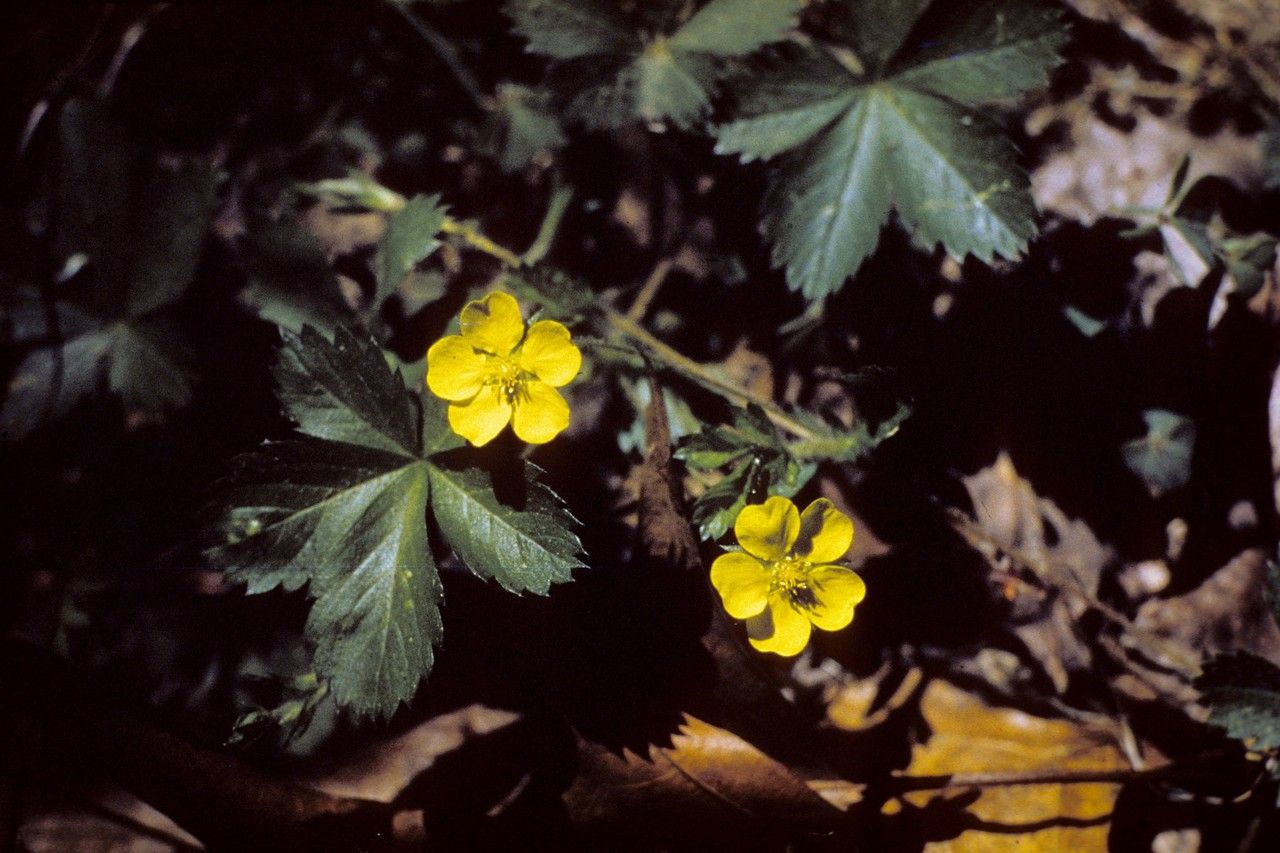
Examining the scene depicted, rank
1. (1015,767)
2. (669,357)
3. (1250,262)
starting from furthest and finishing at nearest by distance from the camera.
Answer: (669,357), (1250,262), (1015,767)

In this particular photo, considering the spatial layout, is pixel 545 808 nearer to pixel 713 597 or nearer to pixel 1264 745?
pixel 713 597

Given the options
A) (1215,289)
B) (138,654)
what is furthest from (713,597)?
(138,654)

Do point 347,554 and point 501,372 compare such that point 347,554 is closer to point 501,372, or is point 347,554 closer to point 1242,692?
point 501,372

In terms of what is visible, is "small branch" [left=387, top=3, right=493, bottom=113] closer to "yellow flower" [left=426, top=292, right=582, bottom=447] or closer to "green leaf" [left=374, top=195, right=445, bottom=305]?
"green leaf" [left=374, top=195, right=445, bottom=305]

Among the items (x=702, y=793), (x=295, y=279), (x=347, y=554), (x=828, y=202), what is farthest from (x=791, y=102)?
(x=702, y=793)

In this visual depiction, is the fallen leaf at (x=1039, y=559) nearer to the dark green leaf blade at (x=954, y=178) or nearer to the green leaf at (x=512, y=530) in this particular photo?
the dark green leaf blade at (x=954, y=178)

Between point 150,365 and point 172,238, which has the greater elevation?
point 172,238
